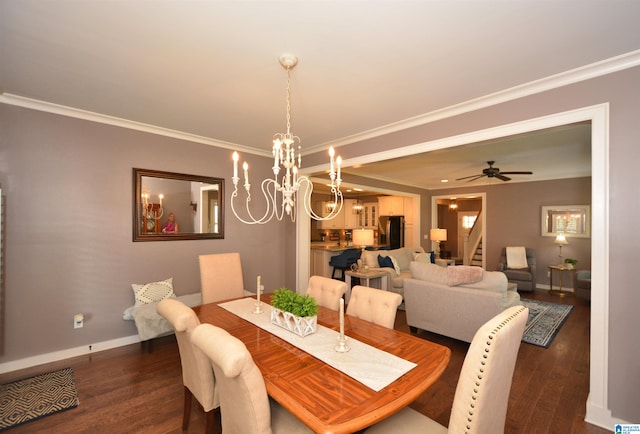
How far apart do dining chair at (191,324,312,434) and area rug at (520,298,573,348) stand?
141 inches

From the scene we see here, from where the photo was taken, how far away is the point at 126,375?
2.68 meters

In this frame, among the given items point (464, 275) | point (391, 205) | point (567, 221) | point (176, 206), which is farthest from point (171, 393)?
point (567, 221)

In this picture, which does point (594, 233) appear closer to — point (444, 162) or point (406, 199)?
point (444, 162)

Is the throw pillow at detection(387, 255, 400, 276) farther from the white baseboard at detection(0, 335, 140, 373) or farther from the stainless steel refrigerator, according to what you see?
the white baseboard at detection(0, 335, 140, 373)

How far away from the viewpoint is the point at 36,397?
7.59 ft

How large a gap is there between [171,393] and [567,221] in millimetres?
7904

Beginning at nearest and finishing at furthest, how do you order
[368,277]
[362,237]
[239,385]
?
[239,385]
[368,277]
[362,237]

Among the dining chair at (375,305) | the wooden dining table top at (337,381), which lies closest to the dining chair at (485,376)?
the wooden dining table top at (337,381)

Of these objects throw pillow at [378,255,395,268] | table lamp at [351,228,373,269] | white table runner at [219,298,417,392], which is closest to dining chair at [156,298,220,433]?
white table runner at [219,298,417,392]

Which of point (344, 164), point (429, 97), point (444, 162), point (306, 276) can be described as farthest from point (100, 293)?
point (444, 162)

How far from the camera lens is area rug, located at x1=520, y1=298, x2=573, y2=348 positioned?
11.8 feet

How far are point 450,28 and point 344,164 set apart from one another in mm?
2298

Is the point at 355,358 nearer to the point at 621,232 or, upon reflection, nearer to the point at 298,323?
the point at 298,323

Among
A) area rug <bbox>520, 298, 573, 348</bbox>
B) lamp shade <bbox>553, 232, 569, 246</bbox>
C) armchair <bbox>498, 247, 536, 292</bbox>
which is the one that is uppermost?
lamp shade <bbox>553, 232, 569, 246</bbox>
